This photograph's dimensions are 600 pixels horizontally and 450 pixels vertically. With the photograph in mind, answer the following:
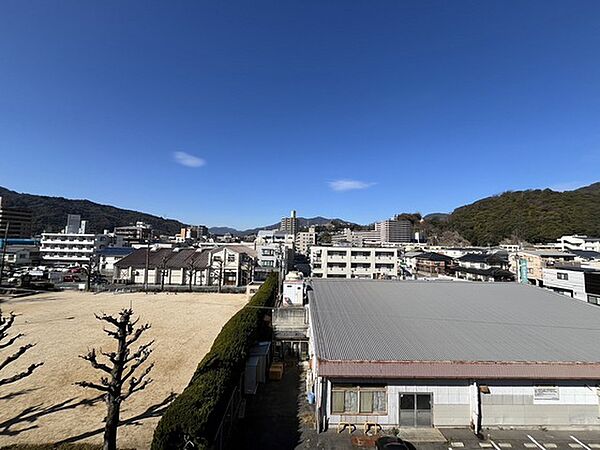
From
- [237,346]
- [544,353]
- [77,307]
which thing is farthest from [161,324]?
[544,353]

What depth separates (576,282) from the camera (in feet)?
76.2

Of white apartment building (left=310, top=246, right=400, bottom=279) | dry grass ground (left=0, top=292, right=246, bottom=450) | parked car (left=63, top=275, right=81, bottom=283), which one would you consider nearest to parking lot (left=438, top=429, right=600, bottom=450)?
dry grass ground (left=0, top=292, right=246, bottom=450)

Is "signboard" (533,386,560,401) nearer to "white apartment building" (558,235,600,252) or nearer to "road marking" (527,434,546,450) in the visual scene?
"road marking" (527,434,546,450)

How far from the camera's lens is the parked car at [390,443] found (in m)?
7.68

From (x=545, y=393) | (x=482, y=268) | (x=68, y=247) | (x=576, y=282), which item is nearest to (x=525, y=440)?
(x=545, y=393)

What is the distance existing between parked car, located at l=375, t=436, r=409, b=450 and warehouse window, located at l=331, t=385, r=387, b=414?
3.11ft

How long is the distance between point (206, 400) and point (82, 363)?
1006 centimetres

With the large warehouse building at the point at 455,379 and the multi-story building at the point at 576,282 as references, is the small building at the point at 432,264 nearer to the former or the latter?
the multi-story building at the point at 576,282

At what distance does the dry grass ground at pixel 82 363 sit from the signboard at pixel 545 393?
430 inches

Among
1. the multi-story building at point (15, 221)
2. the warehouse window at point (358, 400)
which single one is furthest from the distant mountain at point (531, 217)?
Answer: the multi-story building at point (15, 221)

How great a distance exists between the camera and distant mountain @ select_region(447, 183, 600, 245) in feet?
234

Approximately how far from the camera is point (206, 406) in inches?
259

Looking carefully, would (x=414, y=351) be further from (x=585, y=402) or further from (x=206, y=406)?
(x=206, y=406)

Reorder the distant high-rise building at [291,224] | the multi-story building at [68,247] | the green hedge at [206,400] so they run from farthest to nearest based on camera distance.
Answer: the distant high-rise building at [291,224]
the multi-story building at [68,247]
the green hedge at [206,400]
